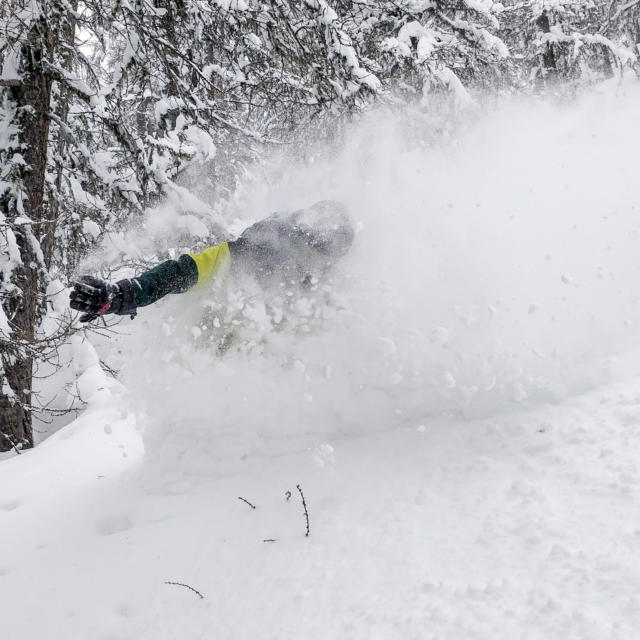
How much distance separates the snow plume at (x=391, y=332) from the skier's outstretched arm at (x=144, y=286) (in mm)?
241

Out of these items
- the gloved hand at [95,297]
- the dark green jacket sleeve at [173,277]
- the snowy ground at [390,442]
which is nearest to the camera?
the snowy ground at [390,442]

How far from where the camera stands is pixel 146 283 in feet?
11.6

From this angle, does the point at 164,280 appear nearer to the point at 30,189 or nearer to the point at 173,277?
the point at 173,277

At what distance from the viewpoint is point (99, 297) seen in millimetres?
3260

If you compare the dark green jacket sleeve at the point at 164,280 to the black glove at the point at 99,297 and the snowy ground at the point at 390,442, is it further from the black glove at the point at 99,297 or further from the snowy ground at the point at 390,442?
the snowy ground at the point at 390,442

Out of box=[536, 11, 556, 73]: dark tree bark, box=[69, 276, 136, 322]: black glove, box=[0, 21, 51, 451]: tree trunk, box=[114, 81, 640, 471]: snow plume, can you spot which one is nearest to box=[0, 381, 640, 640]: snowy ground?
box=[114, 81, 640, 471]: snow plume

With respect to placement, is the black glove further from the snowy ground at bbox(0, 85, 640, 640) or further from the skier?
the snowy ground at bbox(0, 85, 640, 640)

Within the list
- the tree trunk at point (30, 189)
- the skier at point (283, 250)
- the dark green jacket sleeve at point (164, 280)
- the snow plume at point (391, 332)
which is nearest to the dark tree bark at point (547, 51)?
the snow plume at point (391, 332)

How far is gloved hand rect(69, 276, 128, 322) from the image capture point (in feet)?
10.5

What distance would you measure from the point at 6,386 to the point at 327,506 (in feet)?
10.7

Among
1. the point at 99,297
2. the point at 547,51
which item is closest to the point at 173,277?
the point at 99,297

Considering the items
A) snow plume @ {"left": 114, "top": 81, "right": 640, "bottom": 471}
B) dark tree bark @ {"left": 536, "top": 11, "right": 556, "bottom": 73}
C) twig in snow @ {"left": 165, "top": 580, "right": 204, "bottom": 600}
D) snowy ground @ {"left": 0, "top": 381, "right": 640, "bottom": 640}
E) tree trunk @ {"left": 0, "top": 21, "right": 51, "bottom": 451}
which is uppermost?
dark tree bark @ {"left": 536, "top": 11, "right": 556, "bottom": 73}

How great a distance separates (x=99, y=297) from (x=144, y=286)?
0.33 meters

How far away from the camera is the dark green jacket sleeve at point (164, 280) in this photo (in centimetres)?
350
